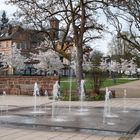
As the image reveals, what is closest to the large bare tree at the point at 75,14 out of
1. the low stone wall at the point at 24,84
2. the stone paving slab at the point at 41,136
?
the low stone wall at the point at 24,84

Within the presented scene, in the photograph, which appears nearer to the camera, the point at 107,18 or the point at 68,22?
the point at 107,18

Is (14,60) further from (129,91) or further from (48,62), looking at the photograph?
(129,91)

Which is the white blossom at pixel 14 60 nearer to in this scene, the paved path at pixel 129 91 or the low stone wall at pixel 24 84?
the paved path at pixel 129 91

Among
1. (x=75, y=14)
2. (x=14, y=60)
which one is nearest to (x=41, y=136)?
(x=75, y=14)

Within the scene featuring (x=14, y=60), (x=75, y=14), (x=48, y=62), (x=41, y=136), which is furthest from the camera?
(x=14, y=60)

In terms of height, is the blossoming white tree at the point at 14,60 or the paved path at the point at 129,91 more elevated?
the blossoming white tree at the point at 14,60

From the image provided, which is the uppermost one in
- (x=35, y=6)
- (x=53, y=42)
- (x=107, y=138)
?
(x=35, y=6)

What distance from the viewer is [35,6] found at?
1140 inches

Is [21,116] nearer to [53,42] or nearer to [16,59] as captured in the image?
[53,42]

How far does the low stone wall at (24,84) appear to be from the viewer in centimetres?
2895

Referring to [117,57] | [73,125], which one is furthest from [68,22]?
[117,57]

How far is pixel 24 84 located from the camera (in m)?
29.8

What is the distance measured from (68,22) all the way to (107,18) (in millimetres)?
3583

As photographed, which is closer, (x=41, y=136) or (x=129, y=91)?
(x=41, y=136)
